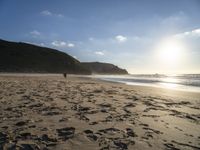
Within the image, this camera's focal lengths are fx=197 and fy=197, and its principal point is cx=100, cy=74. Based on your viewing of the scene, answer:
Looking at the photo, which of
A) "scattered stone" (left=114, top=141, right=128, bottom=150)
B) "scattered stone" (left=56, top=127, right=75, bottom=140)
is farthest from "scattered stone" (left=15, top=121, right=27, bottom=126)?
"scattered stone" (left=114, top=141, right=128, bottom=150)

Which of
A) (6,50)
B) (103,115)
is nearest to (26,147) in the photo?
(103,115)

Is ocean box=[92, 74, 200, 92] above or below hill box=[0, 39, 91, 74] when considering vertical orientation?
below

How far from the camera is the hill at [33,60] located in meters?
82.2

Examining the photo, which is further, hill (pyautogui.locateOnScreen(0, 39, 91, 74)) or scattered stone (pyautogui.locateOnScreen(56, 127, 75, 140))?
hill (pyautogui.locateOnScreen(0, 39, 91, 74))

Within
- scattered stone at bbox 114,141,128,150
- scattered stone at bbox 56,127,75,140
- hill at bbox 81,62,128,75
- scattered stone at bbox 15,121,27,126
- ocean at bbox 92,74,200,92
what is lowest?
scattered stone at bbox 114,141,128,150

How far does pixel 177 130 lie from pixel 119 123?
55.1 inches

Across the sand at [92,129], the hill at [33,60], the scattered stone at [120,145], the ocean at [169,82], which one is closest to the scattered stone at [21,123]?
the sand at [92,129]

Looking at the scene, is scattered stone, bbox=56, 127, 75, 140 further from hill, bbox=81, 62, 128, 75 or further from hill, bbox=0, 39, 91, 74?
hill, bbox=81, 62, 128, 75

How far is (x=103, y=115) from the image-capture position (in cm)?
584

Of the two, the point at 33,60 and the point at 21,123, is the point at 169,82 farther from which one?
the point at 33,60

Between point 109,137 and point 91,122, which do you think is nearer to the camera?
point 109,137

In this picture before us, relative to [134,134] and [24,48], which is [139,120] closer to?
[134,134]

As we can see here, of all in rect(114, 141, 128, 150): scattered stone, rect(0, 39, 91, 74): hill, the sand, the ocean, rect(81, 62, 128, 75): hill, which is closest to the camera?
rect(114, 141, 128, 150): scattered stone

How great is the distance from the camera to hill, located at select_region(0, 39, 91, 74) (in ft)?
270
